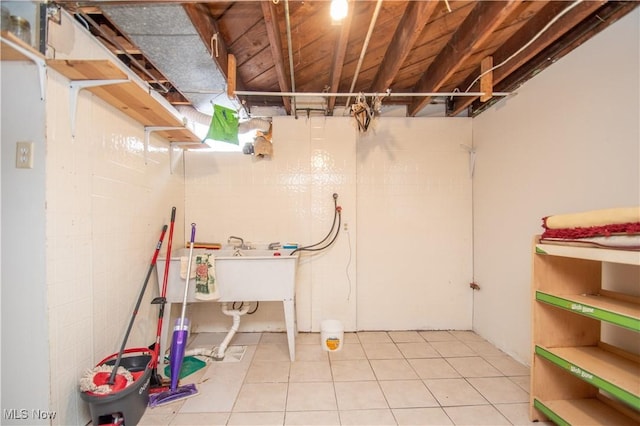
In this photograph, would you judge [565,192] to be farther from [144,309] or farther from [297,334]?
[144,309]

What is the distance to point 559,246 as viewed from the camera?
1.51 m

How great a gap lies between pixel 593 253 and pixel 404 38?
1.67 metres

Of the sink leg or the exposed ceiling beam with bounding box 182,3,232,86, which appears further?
the sink leg

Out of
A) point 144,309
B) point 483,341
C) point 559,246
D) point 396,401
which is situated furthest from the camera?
point 483,341

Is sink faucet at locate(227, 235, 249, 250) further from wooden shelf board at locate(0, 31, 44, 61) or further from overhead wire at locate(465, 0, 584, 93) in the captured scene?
overhead wire at locate(465, 0, 584, 93)

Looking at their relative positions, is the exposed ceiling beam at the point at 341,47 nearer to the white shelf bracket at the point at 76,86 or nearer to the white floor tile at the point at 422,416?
the white shelf bracket at the point at 76,86

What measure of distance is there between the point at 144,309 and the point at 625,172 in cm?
340

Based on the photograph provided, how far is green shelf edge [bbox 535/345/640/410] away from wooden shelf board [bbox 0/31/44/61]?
9.90ft

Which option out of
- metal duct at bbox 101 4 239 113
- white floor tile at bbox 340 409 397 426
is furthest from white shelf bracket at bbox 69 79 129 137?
white floor tile at bbox 340 409 397 426

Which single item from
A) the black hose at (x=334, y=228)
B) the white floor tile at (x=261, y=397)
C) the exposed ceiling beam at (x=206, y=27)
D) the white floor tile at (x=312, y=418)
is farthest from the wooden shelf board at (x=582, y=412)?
the exposed ceiling beam at (x=206, y=27)

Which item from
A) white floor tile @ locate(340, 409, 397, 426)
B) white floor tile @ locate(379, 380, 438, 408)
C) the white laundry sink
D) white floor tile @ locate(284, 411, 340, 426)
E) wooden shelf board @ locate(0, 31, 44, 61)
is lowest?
white floor tile @ locate(379, 380, 438, 408)

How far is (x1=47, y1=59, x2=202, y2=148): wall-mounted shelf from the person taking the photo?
1.43 metres

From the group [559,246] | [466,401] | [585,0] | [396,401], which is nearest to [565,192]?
[559,246]

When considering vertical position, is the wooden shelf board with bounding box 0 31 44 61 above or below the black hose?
above
